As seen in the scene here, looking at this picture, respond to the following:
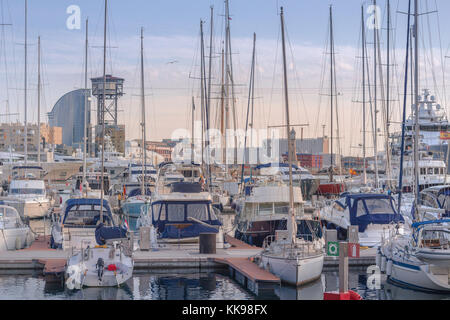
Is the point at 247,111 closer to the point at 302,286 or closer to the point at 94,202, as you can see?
the point at 94,202

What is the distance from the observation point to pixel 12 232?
2417 cm

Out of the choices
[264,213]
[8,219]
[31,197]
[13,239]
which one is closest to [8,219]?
[8,219]

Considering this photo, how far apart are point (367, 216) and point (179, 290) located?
9.64 metres

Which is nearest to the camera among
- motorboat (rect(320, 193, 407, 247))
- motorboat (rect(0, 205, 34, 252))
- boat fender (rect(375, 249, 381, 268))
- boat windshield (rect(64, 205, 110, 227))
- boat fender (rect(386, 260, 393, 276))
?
boat fender (rect(386, 260, 393, 276))

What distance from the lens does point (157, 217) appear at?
956 inches

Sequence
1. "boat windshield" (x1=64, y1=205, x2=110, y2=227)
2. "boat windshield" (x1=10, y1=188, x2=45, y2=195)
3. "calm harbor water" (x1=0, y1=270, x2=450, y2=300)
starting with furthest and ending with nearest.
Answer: "boat windshield" (x1=10, y1=188, x2=45, y2=195) < "boat windshield" (x1=64, y1=205, x2=110, y2=227) < "calm harbor water" (x1=0, y1=270, x2=450, y2=300)

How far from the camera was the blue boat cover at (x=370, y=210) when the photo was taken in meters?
25.2

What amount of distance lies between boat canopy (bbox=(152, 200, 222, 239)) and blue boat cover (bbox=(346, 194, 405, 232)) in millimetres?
5492

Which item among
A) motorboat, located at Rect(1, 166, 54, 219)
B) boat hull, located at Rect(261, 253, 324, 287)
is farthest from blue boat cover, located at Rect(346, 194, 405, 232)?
motorboat, located at Rect(1, 166, 54, 219)

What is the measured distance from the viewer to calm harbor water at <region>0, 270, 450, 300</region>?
17.9 meters

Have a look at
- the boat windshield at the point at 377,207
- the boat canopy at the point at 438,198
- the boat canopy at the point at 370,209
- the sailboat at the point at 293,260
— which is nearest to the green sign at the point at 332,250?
the sailboat at the point at 293,260

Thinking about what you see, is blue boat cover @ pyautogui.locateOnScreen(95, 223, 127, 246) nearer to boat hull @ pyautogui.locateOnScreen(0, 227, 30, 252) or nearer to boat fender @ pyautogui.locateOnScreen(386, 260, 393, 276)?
boat hull @ pyautogui.locateOnScreen(0, 227, 30, 252)

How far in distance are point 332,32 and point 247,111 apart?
7644 millimetres
